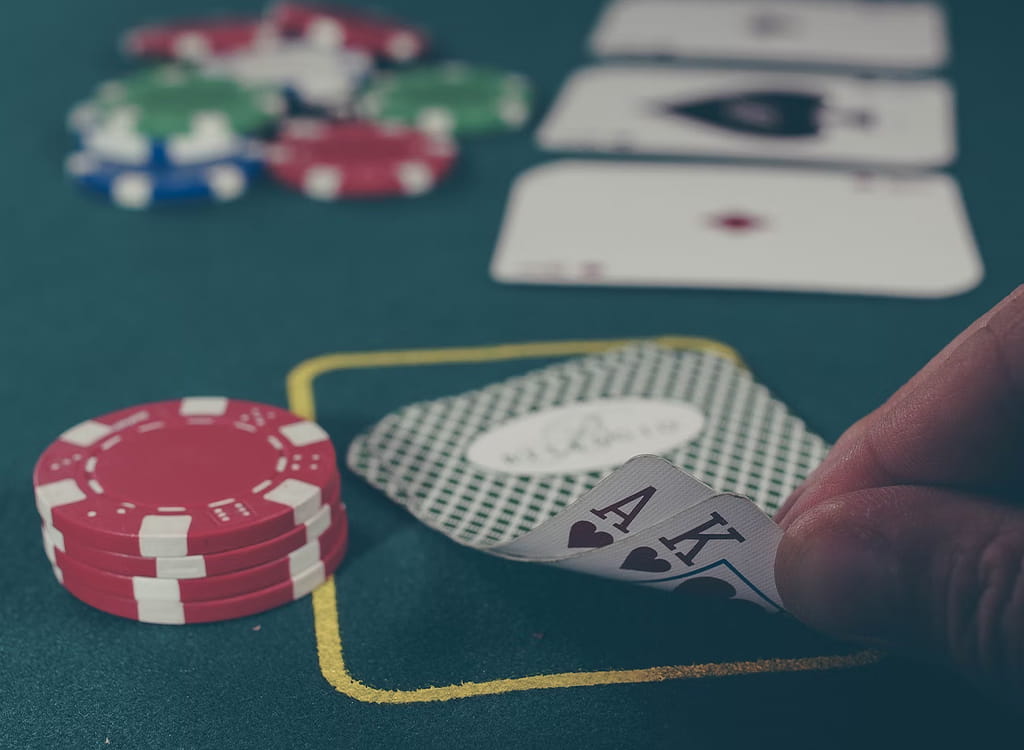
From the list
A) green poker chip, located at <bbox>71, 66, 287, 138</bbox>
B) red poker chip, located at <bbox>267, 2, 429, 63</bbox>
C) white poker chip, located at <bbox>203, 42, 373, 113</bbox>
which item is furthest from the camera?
red poker chip, located at <bbox>267, 2, 429, 63</bbox>

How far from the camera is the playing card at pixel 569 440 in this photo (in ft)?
5.66

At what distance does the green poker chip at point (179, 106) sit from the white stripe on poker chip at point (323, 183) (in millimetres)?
328

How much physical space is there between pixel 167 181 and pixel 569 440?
1.36 metres

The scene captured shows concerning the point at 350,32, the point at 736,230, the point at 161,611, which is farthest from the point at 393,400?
the point at 350,32

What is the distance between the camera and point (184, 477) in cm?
155

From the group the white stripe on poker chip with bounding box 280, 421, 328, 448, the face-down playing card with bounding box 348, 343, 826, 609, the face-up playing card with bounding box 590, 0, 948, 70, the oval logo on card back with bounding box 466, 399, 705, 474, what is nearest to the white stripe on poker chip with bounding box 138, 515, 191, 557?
the white stripe on poker chip with bounding box 280, 421, 328, 448

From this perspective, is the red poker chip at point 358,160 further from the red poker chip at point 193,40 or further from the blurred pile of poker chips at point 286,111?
the red poker chip at point 193,40

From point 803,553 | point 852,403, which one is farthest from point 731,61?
point 803,553

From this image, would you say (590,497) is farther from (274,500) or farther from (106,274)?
(106,274)

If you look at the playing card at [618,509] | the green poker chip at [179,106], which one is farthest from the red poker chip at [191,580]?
the green poker chip at [179,106]

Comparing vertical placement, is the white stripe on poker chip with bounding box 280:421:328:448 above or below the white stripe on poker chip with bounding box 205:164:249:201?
above

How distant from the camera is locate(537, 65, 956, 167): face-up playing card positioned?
3129 millimetres

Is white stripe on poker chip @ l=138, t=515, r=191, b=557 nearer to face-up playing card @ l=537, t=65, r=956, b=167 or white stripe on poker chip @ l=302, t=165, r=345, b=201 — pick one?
white stripe on poker chip @ l=302, t=165, r=345, b=201

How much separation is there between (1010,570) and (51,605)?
3.46 ft
